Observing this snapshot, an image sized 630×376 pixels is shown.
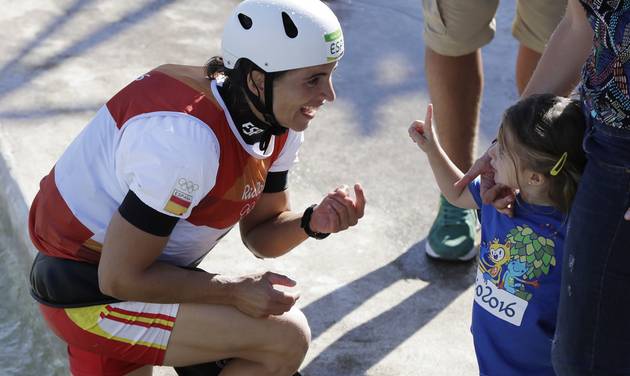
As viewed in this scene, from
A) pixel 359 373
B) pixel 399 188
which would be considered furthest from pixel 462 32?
pixel 359 373

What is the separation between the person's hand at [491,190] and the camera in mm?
2592

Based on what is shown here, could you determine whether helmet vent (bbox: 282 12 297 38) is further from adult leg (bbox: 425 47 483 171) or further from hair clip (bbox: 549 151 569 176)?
adult leg (bbox: 425 47 483 171)

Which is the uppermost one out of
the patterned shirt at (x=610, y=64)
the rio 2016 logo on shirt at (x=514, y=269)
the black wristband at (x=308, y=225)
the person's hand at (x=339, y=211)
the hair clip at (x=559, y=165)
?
the patterned shirt at (x=610, y=64)

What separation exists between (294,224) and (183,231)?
0.44 m

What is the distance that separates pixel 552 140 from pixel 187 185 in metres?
0.92

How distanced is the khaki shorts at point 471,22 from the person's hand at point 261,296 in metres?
1.41

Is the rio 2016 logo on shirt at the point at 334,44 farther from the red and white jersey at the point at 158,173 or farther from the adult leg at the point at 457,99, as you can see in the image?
the adult leg at the point at 457,99

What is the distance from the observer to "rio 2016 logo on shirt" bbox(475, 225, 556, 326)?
260 centimetres

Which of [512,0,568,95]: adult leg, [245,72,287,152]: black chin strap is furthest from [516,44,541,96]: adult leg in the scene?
[245,72,287,152]: black chin strap

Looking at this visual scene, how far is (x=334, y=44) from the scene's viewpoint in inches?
109

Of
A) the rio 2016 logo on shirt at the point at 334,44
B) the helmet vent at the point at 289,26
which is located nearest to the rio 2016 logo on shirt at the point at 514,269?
the rio 2016 logo on shirt at the point at 334,44

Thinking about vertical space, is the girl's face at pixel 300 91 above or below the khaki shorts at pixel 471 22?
above

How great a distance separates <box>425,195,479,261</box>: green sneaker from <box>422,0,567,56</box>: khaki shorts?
614 mm

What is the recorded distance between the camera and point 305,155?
4.61 m
